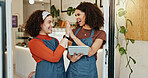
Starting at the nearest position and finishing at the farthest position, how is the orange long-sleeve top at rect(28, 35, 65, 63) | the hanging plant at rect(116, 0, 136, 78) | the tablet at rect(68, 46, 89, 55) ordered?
the orange long-sleeve top at rect(28, 35, 65, 63) < the tablet at rect(68, 46, 89, 55) < the hanging plant at rect(116, 0, 136, 78)

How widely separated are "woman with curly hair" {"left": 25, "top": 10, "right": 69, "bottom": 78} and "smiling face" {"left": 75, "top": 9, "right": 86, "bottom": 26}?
0.33 metres

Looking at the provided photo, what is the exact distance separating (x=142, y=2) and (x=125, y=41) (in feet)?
2.02

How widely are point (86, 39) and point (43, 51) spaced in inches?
22.4

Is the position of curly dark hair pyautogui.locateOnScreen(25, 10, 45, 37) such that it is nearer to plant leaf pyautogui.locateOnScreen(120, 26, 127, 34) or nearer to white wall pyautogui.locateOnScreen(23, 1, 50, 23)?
white wall pyautogui.locateOnScreen(23, 1, 50, 23)

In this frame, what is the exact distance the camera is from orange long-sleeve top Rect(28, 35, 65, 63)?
2051mm

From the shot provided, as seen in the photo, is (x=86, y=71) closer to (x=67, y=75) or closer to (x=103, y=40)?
(x=67, y=75)

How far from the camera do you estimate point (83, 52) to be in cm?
228

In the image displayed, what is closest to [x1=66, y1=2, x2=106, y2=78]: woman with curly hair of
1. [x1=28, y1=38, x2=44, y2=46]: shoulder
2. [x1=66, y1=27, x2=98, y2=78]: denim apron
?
[x1=66, y1=27, x2=98, y2=78]: denim apron

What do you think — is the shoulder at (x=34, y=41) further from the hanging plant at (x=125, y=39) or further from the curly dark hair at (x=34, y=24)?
the hanging plant at (x=125, y=39)

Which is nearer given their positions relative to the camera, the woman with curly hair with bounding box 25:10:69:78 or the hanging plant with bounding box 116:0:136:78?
the woman with curly hair with bounding box 25:10:69:78

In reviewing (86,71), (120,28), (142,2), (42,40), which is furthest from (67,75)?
(142,2)

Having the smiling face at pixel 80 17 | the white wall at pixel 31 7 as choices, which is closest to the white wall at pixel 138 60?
the smiling face at pixel 80 17

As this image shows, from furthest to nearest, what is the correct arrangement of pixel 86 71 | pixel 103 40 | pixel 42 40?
Answer: 1. pixel 103 40
2. pixel 86 71
3. pixel 42 40

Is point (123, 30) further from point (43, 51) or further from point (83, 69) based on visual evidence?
point (43, 51)
